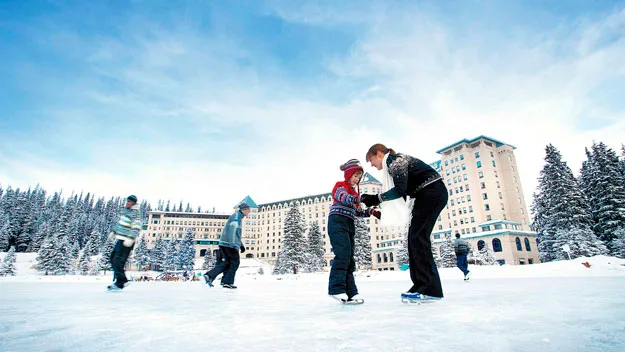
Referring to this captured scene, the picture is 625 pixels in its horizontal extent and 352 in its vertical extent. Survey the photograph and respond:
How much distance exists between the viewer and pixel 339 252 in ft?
14.4

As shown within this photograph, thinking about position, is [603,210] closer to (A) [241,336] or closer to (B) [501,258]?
(B) [501,258]

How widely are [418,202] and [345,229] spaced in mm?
1145

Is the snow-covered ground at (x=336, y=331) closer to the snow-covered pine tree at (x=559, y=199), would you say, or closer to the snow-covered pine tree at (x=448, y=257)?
the snow-covered pine tree at (x=559, y=199)

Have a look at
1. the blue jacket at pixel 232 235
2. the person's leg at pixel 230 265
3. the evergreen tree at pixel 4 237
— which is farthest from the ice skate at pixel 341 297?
the evergreen tree at pixel 4 237

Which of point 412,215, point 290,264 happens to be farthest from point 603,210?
point 412,215

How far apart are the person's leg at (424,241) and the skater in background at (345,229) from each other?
2.03 ft

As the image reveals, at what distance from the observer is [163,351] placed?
170 centimetres

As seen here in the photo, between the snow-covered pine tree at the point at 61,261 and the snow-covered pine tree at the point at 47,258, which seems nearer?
the snow-covered pine tree at the point at 47,258

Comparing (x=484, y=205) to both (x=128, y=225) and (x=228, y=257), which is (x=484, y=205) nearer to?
(x=228, y=257)

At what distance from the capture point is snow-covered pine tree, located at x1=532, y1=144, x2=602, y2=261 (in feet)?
113

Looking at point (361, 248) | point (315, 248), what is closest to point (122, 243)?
point (315, 248)

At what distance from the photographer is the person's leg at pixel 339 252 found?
168 inches

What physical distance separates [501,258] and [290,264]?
4362 cm

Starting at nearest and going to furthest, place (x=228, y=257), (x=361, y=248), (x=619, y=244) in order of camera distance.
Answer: (x=228, y=257)
(x=619, y=244)
(x=361, y=248)
